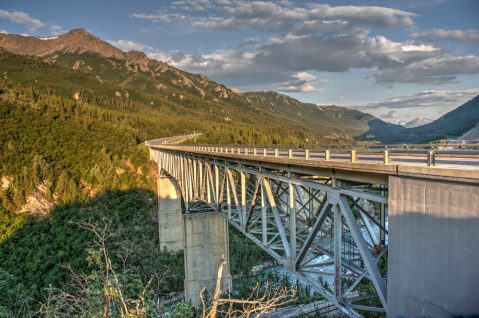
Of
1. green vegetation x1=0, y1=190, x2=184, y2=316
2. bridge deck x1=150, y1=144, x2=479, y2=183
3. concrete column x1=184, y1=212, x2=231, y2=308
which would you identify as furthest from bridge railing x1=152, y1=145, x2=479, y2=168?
green vegetation x1=0, y1=190, x2=184, y2=316

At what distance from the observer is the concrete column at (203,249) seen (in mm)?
31484

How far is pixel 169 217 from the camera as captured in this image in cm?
4922

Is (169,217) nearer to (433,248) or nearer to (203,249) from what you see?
(203,249)

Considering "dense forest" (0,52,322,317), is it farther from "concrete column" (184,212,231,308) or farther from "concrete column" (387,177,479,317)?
"concrete column" (387,177,479,317)

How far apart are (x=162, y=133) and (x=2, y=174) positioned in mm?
83398

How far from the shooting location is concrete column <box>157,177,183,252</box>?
48.3 meters

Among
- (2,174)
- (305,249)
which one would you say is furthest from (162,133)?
(305,249)

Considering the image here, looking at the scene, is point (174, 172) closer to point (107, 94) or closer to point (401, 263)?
point (401, 263)

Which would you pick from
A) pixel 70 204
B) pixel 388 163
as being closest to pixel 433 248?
pixel 388 163

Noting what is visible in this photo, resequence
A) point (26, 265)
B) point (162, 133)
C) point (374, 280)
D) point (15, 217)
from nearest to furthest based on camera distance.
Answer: point (374, 280) < point (26, 265) < point (15, 217) < point (162, 133)

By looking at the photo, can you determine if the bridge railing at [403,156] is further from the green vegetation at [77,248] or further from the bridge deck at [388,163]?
the green vegetation at [77,248]

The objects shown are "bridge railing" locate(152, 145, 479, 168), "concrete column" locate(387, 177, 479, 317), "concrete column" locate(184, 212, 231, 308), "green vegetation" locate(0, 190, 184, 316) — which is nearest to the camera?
"concrete column" locate(387, 177, 479, 317)

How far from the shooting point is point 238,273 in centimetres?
4622

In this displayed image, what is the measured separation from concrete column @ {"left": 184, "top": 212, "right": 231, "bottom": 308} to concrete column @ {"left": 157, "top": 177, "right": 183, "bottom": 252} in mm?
16099
